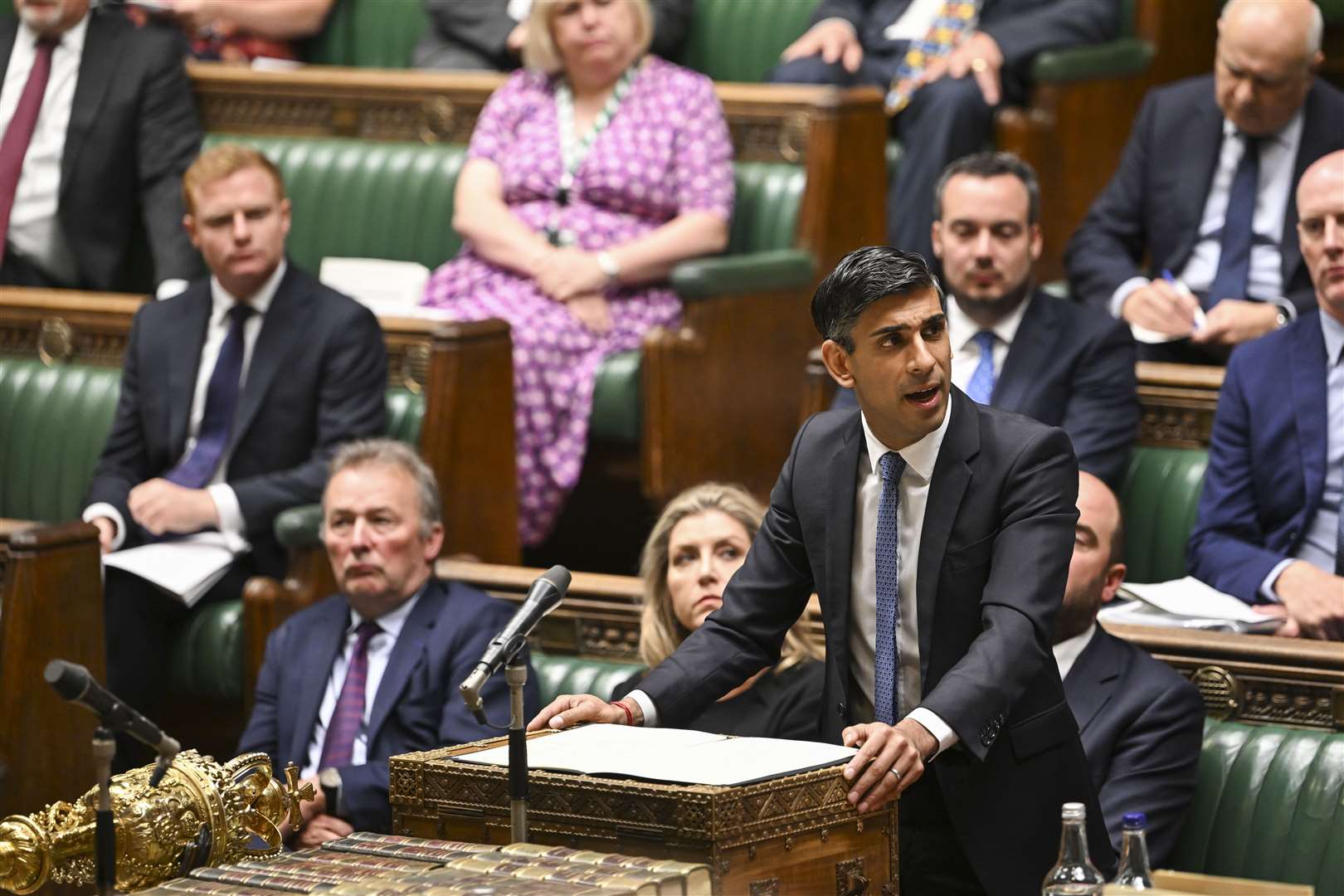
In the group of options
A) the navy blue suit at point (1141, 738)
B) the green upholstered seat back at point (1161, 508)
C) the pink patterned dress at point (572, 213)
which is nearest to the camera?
the navy blue suit at point (1141, 738)

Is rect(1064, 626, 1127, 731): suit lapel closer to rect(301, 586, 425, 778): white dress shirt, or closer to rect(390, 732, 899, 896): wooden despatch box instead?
rect(390, 732, 899, 896): wooden despatch box

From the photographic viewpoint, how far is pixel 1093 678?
2.61 meters

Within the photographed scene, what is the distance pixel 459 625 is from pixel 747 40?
209 centimetres

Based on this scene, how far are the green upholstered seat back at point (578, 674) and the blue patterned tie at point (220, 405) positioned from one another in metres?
0.79

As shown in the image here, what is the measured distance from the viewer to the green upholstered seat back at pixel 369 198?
14.6 feet

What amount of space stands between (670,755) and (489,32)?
3035 mm

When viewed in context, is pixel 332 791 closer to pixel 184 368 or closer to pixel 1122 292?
pixel 184 368

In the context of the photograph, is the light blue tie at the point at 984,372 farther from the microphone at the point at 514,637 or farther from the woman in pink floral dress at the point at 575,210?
the microphone at the point at 514,637

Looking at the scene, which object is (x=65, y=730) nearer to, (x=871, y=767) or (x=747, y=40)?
(x=871, y=767)

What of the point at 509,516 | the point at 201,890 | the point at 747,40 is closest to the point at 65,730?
the point at 509,516

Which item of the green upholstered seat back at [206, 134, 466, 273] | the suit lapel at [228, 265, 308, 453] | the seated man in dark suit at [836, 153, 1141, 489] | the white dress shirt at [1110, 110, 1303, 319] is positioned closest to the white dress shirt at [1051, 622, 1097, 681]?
the seated man in dark suit at [836, 153, 1141, 489]

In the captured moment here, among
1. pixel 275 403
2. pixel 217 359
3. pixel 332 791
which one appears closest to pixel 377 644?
pixel 332 791

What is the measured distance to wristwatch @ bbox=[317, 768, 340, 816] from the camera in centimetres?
295

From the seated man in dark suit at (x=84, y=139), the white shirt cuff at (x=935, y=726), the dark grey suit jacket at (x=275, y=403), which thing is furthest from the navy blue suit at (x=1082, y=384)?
the seated man in dark suit at (x=84, y=139)
